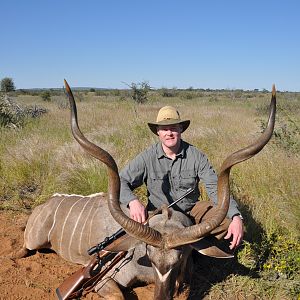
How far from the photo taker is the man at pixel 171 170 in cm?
387

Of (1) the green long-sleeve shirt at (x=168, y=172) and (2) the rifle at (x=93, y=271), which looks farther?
(1) the green long-sleeve shirt at (x=168, y=172)

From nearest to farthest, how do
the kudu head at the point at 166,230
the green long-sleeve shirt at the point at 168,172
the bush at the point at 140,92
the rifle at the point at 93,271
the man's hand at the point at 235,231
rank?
the kudu head at the point at 166,230 < the man's hand at the point at 235,231 < the rifle at the point at 93,271 < the green long-sleeve shirt at the point at 168,172 < the bush at the point at 140,92

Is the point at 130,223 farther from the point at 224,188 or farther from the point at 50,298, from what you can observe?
the point at 50,298

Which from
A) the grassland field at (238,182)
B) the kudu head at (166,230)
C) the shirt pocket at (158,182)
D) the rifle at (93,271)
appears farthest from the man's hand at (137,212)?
the grassland field at (238,182)

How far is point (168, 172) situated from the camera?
4066 millimetres

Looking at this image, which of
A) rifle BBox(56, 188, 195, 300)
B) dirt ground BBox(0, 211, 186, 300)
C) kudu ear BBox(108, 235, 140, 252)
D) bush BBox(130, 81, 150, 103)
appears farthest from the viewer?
bush BBox(130, 81, 150, 103)

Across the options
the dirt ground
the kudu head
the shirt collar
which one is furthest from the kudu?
the shirt collar

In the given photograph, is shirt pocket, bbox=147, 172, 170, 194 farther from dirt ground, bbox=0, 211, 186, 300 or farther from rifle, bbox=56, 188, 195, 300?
dirt ground, bbox=0, 211, 186, 300

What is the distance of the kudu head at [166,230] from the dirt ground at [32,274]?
684 mm

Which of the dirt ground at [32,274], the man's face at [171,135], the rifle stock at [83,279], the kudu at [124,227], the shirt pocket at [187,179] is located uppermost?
the man's face at [171,135]

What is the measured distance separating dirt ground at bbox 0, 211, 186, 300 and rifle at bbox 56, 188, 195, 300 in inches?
6.1

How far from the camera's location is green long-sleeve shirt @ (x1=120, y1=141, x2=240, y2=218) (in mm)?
4004

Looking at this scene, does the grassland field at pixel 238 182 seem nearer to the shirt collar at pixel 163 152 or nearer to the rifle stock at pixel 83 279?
the rifle stock at pixel 83 279

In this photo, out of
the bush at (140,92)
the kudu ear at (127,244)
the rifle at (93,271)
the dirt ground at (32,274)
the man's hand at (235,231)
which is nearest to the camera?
the kudu ear at (127,244)
